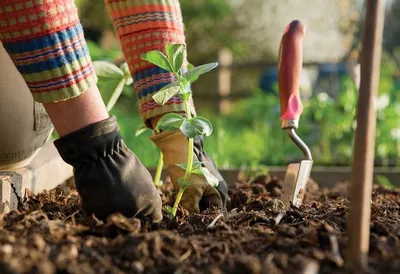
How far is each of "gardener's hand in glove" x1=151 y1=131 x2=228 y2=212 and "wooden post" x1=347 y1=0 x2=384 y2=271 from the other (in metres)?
0.61

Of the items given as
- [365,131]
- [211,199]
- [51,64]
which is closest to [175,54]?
[51,64]

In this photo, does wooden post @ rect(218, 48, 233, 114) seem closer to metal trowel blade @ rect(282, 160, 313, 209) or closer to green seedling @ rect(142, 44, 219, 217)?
metal trowel blade @ rect(282, 160, 313, 209)

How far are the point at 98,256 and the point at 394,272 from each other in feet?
1.47

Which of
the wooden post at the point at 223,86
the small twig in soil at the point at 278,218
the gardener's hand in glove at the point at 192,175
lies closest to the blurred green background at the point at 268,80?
the wooden post at the point at 223,86

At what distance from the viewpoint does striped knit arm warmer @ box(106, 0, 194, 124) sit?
153 centimetres

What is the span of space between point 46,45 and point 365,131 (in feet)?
2.07

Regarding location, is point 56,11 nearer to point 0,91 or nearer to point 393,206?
point 0,91

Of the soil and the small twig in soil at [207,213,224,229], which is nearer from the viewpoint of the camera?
the soil

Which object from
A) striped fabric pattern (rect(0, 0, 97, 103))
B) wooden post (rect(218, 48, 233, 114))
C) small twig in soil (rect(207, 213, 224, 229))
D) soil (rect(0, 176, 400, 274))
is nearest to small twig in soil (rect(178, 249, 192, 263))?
soil (rect(0, 176, 400, 274))

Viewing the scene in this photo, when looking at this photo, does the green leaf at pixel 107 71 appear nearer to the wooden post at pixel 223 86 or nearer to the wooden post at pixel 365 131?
the wooden post at pixel 365 131

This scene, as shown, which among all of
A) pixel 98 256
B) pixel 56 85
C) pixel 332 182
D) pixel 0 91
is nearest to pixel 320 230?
pixel 98 256

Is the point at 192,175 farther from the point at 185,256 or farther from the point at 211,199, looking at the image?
the point at 185,256

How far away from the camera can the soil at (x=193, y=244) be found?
0.89 m

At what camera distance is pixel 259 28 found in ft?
32.0
